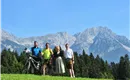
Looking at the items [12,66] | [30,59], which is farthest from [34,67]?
[12,66]

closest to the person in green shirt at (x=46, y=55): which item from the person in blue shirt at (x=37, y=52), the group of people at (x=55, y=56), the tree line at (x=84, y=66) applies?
the group of people at (x=55, y=56)

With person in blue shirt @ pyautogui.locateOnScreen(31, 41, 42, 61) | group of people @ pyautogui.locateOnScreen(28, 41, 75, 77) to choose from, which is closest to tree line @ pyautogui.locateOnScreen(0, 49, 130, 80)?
person in blue shirt @ pyautogui.locateOnScreen(31, 41, 42, 61)

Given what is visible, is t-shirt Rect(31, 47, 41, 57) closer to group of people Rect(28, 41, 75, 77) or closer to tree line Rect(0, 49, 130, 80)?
group of people Rect(28, 41, 75, 77)

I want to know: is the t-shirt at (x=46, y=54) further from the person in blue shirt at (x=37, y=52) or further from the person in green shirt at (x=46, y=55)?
the person in blue shirt at (x=37, y=52)

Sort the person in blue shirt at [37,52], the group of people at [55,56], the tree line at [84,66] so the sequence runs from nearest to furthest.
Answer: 1. the group of people at [55,56]
2. the person in blue shirt at [37,52]
3. the tree line at [84,66]

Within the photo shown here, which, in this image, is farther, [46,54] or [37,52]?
[37,52]

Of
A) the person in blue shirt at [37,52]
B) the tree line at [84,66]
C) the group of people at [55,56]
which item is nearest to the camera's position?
the group of people at [55,56]

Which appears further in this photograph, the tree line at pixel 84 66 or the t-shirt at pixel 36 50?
the tree line at pixel 84 66

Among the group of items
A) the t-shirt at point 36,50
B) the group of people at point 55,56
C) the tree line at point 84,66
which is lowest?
the group of people at point 55,56

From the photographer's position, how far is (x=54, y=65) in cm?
3309

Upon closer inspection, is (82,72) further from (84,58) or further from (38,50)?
(38,50)

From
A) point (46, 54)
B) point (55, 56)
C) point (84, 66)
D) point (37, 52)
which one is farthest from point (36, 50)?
point (84, 66)

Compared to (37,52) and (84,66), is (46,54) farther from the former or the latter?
(84,66)

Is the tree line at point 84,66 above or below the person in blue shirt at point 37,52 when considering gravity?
above
